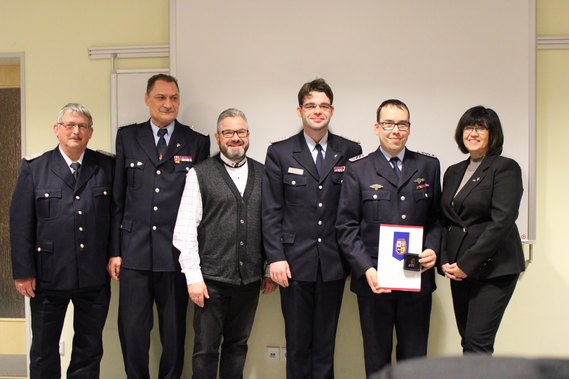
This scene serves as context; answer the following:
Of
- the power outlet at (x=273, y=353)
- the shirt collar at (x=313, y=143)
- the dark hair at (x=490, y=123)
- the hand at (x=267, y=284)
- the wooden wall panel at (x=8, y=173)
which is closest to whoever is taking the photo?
the dark hair at (x=490, y=123)

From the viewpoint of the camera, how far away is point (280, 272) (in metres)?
2.57

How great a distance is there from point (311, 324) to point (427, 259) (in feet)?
2.29

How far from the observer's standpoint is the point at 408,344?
254 cm

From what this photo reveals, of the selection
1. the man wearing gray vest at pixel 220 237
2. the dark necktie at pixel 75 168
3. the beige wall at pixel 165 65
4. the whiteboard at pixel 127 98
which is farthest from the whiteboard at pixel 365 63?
the dark necktie at pixel 75 168

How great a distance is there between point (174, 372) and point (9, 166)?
1.90 m

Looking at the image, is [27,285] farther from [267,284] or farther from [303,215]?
[303,215]

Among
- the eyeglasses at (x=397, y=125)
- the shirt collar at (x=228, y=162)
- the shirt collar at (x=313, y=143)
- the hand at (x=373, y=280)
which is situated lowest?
the hand at (x=373, y=280)

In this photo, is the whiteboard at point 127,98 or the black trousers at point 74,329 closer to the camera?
the black trousers at point 74,329

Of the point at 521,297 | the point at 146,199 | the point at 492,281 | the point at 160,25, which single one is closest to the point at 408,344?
the point at 492,281

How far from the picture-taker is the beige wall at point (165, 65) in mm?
3090

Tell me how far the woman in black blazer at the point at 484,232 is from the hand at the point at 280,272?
0.77 meters

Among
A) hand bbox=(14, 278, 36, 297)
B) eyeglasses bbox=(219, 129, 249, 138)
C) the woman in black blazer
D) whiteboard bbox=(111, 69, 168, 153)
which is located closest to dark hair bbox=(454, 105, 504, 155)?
the woman in black blazer

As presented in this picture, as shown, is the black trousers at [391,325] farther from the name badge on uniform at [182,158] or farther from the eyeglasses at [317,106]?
the name badge on uniform at [182,158]

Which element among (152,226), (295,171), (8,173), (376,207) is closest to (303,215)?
(295,171)
